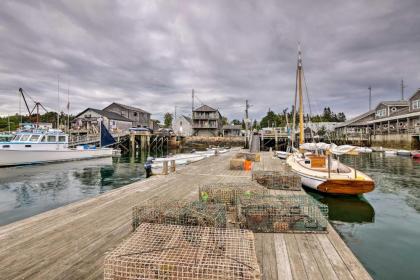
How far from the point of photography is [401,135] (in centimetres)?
3541

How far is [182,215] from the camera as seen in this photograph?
4105mm

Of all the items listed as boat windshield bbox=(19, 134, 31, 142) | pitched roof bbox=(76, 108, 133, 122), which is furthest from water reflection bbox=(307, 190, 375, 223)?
pitched roof bbox=(76, 108, 133, 122)

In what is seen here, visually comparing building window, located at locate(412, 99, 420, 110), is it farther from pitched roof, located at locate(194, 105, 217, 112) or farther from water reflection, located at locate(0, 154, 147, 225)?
water reflection, located at locate(0, 154, 147, 225)

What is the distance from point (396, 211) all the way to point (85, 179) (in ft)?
58.3

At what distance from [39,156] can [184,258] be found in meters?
26.1

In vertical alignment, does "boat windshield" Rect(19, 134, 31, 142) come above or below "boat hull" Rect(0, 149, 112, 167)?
above

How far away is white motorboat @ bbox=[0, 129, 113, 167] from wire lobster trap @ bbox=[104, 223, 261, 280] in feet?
80.1

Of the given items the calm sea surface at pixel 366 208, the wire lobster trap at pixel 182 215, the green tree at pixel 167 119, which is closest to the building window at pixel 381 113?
the calm sea surface at pixel 366 208

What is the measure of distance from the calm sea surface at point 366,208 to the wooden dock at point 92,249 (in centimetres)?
228

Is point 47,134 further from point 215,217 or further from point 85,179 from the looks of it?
point 215,217

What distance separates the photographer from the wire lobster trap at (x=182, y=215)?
13.0 ft

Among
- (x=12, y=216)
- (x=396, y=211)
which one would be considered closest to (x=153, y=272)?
(x=12, y=216)

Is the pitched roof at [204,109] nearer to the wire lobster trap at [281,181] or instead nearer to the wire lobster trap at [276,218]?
the wire lobster trap at [281,181]

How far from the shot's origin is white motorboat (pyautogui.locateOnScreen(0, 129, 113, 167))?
21.0 m
